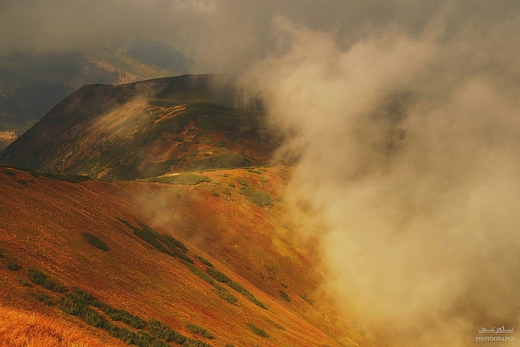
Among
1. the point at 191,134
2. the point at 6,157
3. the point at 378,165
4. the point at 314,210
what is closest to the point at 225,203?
the point at 314,210

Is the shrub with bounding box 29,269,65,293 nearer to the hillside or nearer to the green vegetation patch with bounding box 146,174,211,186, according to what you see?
the green vegetation patch with bounding box 146,174,211,186

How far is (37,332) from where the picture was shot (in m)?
7.53

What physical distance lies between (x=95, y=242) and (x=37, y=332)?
10.2m

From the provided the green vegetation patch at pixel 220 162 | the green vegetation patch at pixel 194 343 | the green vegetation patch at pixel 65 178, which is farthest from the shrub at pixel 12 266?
the green vegetation patch at pixel 220 162

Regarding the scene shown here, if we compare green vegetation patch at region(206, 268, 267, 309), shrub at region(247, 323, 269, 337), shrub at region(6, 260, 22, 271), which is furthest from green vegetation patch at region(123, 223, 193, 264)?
shrub at region(6, 260, 22, 271)

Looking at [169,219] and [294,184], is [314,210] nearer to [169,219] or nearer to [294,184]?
[294,184]

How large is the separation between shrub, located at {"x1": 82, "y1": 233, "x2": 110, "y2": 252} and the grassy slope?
353 millimetres

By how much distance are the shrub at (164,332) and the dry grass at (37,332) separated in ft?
9.39

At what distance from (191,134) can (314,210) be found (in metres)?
68.0

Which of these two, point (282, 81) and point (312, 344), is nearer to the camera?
point (312, 344)

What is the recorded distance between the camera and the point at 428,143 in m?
101

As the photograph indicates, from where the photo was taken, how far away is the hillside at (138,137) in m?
93.1

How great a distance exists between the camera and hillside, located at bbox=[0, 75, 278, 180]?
93.1 meters

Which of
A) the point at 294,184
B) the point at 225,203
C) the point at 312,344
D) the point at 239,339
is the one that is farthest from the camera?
the point at 294,184
